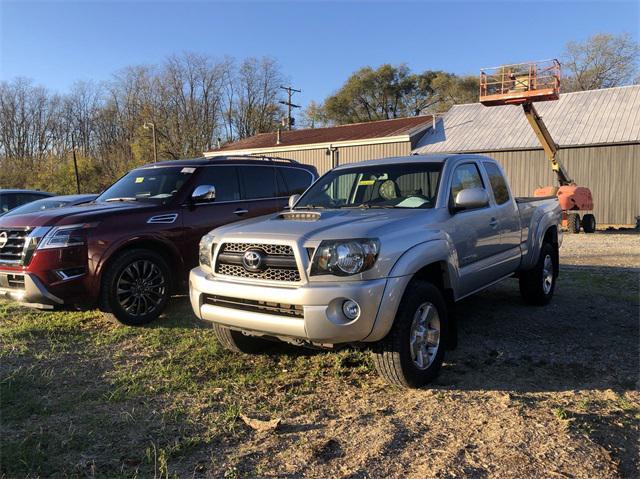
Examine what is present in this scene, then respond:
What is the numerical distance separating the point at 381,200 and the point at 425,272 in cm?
102

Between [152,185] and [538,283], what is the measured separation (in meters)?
5.15

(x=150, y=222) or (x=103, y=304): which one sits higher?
(x=150, y=222)

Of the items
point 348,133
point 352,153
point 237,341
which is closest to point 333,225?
point 237,341

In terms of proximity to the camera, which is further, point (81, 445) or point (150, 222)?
point (150, 222)

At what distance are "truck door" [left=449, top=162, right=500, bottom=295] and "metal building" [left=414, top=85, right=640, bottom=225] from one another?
1860cm

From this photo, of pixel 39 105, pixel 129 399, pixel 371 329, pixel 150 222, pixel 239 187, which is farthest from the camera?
pixel 39 105

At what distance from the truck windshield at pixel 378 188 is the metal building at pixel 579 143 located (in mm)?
19112

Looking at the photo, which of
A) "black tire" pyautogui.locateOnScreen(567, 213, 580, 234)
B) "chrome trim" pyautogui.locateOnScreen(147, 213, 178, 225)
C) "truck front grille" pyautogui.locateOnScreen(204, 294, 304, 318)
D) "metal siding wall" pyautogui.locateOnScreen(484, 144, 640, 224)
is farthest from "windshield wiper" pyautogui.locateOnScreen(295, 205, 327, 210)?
"metal siding wall" pyautogui.locateOnScreen(484, 144, 640, 224)

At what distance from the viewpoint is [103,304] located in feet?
17.6

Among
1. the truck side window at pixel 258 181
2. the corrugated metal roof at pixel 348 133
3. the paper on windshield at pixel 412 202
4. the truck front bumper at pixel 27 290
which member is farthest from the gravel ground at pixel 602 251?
the corrugated metal roof at pixel 348 133

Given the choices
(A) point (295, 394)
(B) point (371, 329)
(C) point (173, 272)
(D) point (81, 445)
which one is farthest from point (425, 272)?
(C) point (173, 272)

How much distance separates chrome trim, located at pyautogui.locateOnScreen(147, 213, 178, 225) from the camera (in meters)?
5.80

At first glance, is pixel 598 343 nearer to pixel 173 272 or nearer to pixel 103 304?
pixel 173 272

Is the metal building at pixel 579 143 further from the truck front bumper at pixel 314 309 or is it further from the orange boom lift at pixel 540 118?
the truck front bumper at pixel 314 309
